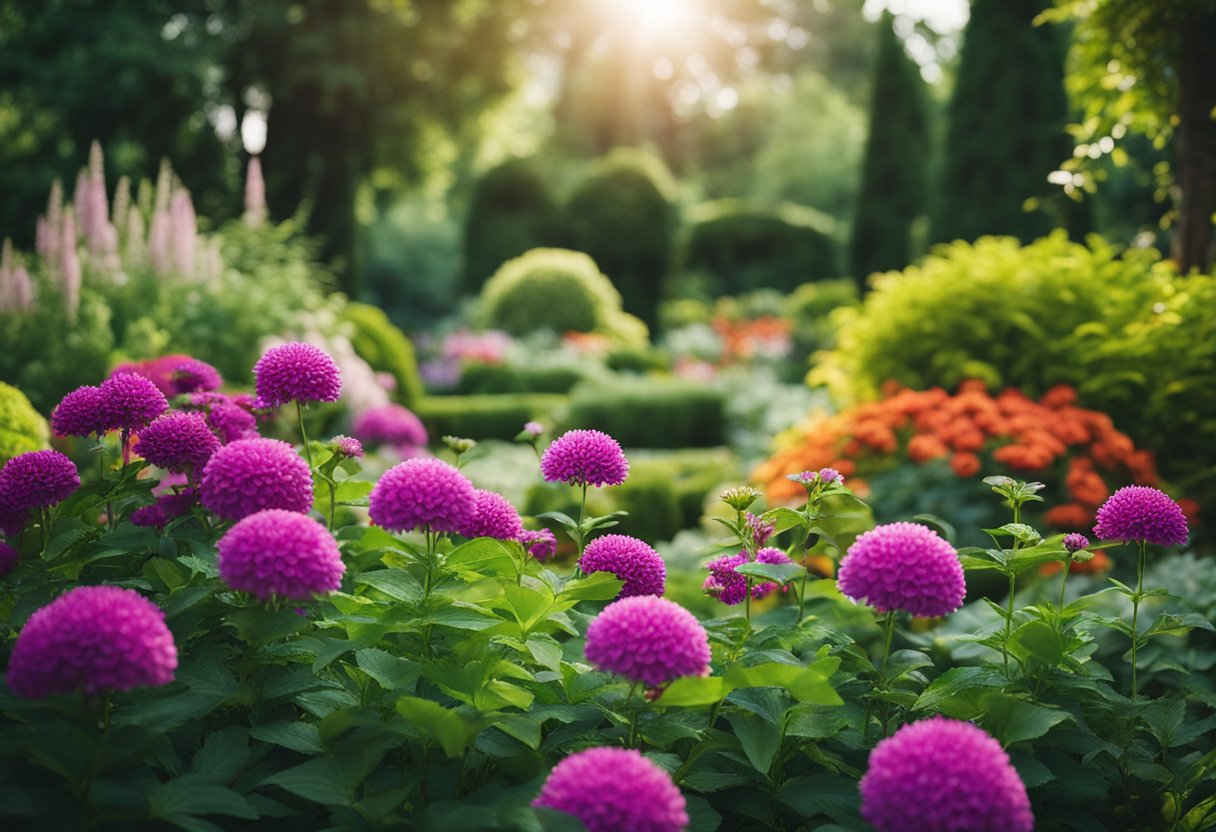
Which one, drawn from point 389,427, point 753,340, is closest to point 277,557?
point 389,427

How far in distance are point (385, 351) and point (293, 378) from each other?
6.61m

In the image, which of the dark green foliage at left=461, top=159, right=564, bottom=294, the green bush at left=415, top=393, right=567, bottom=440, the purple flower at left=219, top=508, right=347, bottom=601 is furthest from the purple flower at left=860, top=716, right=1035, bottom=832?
the dark green foliage at left=461, top=159, right=564, bottom=294

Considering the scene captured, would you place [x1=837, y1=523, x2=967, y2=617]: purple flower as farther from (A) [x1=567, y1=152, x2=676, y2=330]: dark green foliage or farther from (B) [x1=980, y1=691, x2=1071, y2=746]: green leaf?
(A) [x1=567, y1=152, x2=676, y2=330]: dark green foliage

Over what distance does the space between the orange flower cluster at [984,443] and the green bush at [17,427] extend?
300cm

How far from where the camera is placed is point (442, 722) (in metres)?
1.46

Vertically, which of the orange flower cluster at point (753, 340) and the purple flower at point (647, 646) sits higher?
the purple flower at point (647, 646)

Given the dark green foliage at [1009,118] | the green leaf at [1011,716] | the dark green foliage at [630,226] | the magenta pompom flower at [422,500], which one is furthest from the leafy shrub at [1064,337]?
the dark green foliage at [630,226]

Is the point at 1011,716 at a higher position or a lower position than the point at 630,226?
lower

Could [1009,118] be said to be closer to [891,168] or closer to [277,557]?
Answer: [891,168]

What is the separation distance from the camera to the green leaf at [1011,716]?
162cm

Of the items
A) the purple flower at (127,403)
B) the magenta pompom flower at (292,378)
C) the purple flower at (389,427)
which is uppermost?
the magenta pompom flower at (292,378)

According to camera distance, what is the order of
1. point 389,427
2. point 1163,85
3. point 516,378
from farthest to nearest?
point 516,378, point 1163,85, point 389,427

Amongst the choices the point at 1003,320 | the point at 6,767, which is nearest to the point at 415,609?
the point at 6,767

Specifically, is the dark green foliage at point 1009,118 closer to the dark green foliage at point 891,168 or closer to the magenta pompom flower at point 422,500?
the dark green foliage at point 891,168
